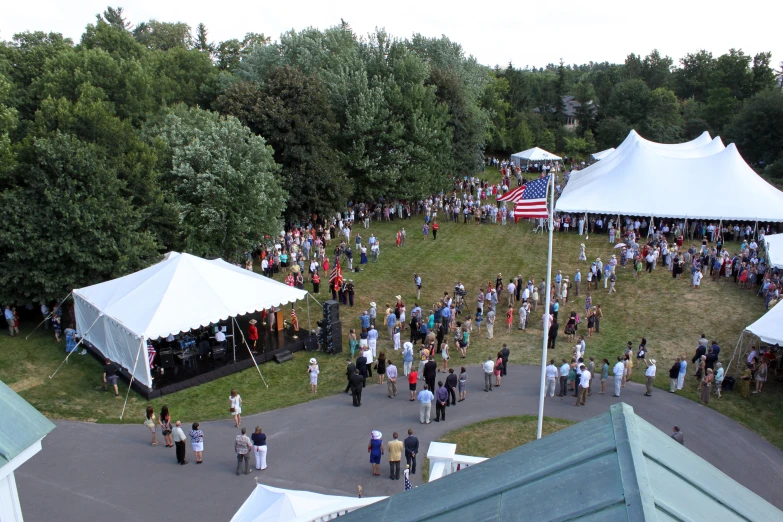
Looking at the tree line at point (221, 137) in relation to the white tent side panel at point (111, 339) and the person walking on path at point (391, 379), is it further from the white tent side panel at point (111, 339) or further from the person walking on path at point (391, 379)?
the person walking on path at point (391, 379)

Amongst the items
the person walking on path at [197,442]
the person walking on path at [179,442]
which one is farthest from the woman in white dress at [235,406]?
Result: the person walking on path at [179,442]

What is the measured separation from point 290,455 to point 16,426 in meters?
8.45

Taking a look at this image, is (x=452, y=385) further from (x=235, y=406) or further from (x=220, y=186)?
(x=220, y=186)

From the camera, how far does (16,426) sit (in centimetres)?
500

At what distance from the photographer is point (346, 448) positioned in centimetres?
1317

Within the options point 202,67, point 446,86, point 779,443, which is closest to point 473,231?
point 446,86

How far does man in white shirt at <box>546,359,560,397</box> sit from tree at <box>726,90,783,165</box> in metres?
40.5

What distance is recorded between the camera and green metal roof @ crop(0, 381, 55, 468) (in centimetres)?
475

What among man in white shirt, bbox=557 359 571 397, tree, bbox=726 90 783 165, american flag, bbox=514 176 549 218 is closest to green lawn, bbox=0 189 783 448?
man in white shirt, bbox=557 359 571 397

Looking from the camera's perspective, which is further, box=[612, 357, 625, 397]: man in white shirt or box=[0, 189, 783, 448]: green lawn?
box=[0, 189, 783, 448]: green lawn

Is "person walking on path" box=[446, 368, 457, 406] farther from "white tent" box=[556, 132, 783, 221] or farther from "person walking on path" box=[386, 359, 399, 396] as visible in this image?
"white tent" box=[556, 132, 783, 221]

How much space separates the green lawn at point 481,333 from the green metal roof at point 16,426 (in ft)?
32.1

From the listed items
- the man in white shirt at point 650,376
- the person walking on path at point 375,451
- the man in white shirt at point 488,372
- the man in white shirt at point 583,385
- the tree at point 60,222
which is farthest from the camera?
the tree at point 60,222

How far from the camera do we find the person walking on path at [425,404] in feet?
44.7
